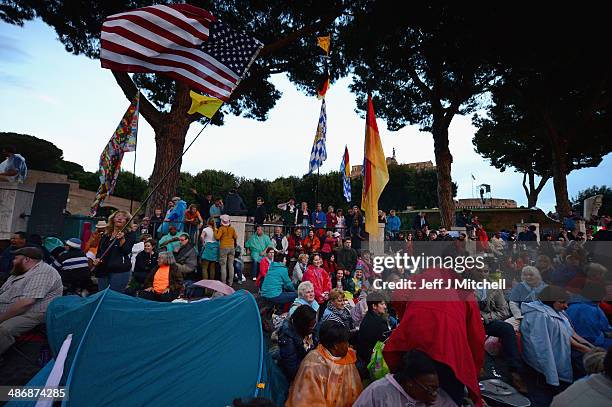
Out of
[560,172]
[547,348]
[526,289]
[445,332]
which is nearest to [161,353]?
[445,332]

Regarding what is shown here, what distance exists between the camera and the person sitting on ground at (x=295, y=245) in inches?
416

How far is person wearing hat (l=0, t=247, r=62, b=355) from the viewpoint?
13.0 ft

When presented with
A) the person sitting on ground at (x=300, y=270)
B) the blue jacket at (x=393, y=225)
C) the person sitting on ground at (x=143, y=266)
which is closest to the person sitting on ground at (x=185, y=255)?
the person sitting on ground at (x=143, y=266)

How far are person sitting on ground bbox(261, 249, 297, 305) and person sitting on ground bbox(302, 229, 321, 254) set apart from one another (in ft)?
9.66

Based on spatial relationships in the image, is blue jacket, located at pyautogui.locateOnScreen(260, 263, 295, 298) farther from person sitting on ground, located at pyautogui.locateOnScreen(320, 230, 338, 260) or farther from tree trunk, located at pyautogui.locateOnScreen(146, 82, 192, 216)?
tree trunk, located at pyautogui.locateOnScreen(146, 82, 192, 216)

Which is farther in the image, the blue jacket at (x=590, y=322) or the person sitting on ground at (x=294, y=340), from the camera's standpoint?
the blue jacket at (x=590, y=322)

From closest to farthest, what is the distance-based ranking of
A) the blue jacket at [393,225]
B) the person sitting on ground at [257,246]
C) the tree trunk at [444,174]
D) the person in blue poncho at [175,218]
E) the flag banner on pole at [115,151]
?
the flag banner on pole at [115,151], the person in blue poncho at [175,218], the person sitting on ground at [257,246], the blue jacket at [393,225], the tree trunk at [444,174]

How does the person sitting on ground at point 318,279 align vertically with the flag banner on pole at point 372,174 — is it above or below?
below

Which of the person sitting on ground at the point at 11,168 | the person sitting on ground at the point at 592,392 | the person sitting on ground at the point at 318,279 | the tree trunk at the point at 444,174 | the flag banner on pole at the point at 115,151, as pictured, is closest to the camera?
the person sitting on ground at the point at 592,392

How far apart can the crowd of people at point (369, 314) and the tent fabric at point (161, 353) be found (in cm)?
50

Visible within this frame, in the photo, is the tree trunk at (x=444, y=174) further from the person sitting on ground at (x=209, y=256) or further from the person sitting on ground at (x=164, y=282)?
the person sitting on ground at (x=164, y=282)

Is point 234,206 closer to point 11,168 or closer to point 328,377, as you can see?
point 11,168

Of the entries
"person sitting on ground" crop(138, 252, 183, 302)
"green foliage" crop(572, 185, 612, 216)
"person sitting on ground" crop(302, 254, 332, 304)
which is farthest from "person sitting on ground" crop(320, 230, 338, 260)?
"green foliage" crop(572, 185, 612, 216)

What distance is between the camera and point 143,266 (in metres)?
6.93
